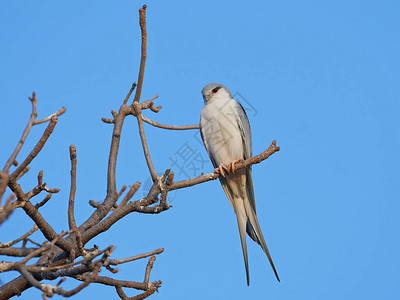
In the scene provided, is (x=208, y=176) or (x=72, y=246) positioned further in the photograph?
(x=208, y=176)

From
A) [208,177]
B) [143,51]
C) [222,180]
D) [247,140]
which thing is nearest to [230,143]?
[247,140]

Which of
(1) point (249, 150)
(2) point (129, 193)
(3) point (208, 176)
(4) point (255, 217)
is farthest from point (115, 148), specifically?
(1) point (249, 150)

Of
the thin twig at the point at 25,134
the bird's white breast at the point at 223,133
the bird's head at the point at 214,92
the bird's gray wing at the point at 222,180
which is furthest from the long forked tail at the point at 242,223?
the thin twig at the point at 25,134

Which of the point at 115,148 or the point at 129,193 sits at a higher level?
the point at 115,148

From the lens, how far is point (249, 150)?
7586mm

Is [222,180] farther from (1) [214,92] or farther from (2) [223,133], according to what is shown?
(1) [214,92]

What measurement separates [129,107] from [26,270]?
2.79 m

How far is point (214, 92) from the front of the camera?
8.09 meters

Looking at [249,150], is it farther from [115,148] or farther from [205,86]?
[115,148]

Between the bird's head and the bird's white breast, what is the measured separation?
1.60 ft

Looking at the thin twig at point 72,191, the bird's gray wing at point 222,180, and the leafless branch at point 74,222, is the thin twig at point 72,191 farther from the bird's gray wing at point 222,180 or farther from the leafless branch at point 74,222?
the bird's gray wing at point 222,180

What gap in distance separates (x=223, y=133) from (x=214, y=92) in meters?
1.02

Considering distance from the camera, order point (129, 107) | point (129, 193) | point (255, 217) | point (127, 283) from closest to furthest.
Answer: point (129, 193) < point (127, 283) < point (129, 107) < point (255, 217)

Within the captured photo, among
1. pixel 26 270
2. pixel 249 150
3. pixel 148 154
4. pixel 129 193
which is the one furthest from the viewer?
pixel 249 150
